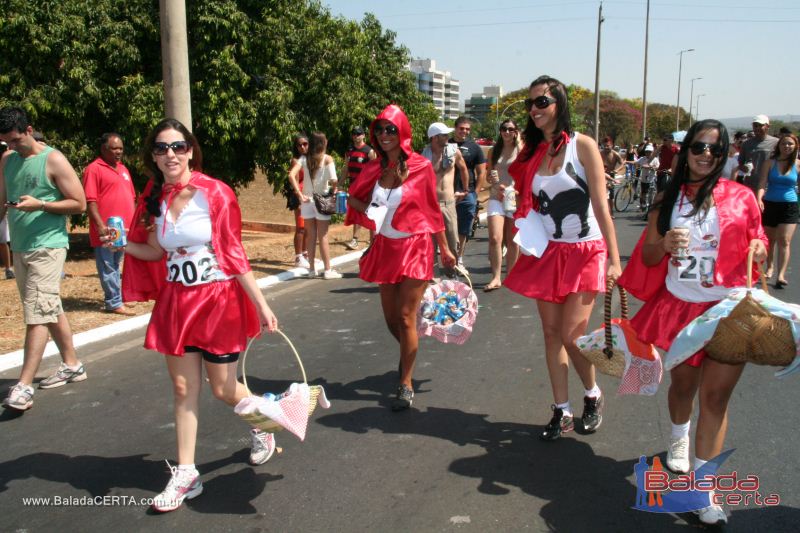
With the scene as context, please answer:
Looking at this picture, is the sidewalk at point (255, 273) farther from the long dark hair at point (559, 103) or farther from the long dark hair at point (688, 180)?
the long dark hair at point (688, 180)

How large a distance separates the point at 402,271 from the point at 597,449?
65.9 inches

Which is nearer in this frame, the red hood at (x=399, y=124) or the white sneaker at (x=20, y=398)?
the white sneaker at (x=20, y=398)

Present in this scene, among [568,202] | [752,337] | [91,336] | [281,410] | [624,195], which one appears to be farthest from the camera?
[624,195]

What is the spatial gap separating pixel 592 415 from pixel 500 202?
4.59 meters

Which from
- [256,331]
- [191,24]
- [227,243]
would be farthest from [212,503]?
[191,24]

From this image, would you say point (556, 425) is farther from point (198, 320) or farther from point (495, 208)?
point (495, 208)

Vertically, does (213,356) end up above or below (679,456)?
above

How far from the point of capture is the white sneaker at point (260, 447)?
398cm

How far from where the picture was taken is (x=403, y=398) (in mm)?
4852

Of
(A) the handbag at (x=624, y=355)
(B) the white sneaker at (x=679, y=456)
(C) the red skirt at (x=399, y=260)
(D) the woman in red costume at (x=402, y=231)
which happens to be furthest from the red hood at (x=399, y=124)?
(B) the white sneaker at (x=679, y=456)

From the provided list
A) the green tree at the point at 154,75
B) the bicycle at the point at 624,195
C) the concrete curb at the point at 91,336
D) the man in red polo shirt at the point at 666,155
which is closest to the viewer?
the concrete curb at the point at 91,336

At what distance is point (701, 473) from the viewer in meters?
3.25

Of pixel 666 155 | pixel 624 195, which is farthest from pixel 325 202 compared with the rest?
pixel 624 195

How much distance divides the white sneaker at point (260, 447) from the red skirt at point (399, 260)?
1.34 m
